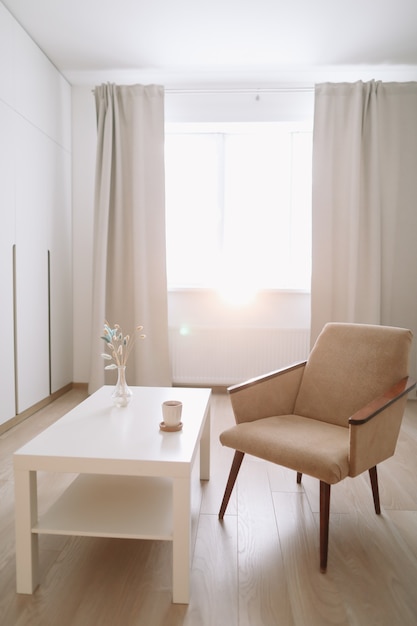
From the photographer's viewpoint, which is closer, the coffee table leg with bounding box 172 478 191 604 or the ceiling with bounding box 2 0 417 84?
the coffee table leg with bounding box 172 478 191 604

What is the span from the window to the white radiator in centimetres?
48

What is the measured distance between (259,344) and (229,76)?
231 cm

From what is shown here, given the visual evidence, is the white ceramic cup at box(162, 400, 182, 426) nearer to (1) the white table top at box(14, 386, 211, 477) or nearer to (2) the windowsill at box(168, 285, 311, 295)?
(1) the white table top at box(14, 386, 211, 477)

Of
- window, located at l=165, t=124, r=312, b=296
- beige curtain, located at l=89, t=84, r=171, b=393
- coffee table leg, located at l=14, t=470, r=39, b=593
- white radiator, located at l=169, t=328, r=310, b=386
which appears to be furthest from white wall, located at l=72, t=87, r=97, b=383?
coffee table leg, located at l=14, t=470, r=39, b=593

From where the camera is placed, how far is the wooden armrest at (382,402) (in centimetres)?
144

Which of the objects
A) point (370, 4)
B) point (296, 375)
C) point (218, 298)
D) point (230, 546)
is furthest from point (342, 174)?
point (230, 546)

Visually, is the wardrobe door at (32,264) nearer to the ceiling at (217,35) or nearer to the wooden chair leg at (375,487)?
the ceiling at (217,35)

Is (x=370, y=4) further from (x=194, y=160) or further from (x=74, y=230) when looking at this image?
(x=74, y=230)

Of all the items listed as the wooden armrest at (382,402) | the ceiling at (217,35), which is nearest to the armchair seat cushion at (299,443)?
the wooden armrest at (382,402)

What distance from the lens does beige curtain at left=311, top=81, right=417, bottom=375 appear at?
345cm

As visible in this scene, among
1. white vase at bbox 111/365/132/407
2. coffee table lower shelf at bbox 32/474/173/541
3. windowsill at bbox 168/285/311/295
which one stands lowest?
coffee table lower shelf at bbox 32/474/173/541

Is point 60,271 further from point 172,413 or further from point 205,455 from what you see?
point 172,413

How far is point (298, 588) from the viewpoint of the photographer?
1378 millimetres

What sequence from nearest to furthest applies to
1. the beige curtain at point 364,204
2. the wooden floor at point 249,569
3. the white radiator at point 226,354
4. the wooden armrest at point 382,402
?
the wooden floor at point 249,569
the wooden armrest at point 382,402
the beige curtain at point 364,204
the white radiator at point 226,354
